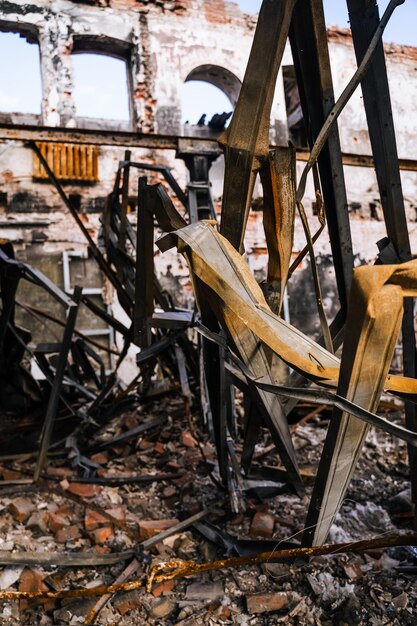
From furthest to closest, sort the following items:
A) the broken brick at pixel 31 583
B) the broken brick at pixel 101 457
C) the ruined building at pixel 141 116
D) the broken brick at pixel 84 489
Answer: the ruined building at pixel 141 116 < the broken brick at pixel 101 457 < the broken brick at pixel 84 489 < the broken brick at pixel 31 583

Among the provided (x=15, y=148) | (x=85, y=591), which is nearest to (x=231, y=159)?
(x=85, y=591)

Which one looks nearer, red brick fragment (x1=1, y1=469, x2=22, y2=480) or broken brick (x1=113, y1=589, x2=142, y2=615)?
broken brick (x1=113, y1=589, x2=142, y2=615)

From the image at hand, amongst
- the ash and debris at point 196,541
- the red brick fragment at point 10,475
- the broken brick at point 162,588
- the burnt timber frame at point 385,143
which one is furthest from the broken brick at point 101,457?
the burnt timber frame at point 385,143

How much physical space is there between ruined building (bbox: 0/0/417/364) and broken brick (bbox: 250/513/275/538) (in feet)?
17.4

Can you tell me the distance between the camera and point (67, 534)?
2.32 meters

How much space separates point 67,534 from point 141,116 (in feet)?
24.1

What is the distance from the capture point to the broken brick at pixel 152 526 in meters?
2.28

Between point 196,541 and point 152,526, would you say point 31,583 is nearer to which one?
point 152,526

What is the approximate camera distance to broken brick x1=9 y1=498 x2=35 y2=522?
7.95ft

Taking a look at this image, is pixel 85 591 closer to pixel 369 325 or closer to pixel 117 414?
pixel 369 325

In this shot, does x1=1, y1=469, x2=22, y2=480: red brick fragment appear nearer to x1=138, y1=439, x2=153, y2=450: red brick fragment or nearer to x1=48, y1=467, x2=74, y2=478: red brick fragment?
x1=48, y1=467, x2=74, y2=478: red brick fragment

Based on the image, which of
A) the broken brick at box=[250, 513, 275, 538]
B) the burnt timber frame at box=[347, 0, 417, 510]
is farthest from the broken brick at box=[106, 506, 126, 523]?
the burnt timber frame at box=[347, 0, 417, 510]

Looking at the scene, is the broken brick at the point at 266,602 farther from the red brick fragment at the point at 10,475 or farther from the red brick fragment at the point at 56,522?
the red brick fragment at the point at 10,475

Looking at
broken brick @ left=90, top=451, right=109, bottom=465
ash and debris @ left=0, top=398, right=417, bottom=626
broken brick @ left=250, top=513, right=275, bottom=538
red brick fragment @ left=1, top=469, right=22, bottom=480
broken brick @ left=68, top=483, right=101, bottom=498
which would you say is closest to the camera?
ash and debris @ left=0, top=398, right=417, bottom=626
